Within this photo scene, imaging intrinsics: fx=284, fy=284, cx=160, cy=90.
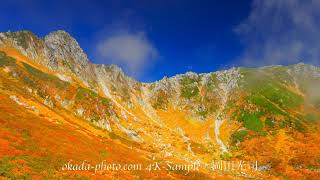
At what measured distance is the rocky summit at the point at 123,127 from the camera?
4775 centimetres

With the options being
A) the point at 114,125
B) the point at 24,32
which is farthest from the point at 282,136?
the point at 24,32

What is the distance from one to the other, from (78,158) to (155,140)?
81167 mm

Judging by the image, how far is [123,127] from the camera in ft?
412

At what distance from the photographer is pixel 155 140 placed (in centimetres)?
12688

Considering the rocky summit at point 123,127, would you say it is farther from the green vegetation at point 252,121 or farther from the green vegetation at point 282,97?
the green vegetation at point 282,97

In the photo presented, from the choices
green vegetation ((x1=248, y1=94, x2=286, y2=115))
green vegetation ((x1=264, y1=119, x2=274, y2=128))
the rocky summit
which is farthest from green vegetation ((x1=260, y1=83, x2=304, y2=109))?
green vegetation ((x1=264, y1=119, x2=274, y2=128))

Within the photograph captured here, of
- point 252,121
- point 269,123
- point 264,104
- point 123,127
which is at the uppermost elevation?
point 264,104

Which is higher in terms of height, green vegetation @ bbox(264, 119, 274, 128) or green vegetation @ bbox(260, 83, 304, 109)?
green vegetation @ bbox(260, 83, 304, 109)

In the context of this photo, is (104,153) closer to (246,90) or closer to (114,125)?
(114,125)

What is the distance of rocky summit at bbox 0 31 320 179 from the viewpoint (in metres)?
47.8

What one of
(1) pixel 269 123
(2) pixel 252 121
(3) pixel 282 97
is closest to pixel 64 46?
(2) pixel 252 121

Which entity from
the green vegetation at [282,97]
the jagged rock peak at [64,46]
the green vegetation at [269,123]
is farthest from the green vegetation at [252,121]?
the jagged rock peak at [64,46]

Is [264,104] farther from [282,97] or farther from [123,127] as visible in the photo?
[123,127]

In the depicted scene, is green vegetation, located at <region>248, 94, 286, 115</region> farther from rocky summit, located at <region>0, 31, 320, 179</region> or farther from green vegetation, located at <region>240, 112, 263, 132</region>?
green vegetation, located at <region>240, 112, 263, 132</region>
